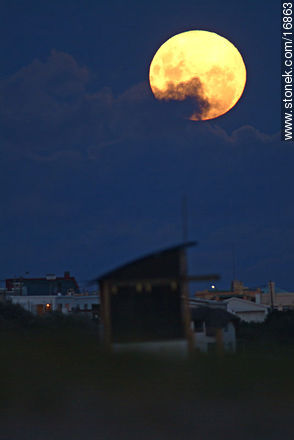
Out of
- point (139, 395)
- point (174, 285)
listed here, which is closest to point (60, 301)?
point (174, 285)

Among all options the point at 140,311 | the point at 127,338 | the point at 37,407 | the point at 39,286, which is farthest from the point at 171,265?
the point at 39,286

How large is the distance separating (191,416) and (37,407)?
1.81 m

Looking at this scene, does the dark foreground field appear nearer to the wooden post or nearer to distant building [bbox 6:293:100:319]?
the wooden post

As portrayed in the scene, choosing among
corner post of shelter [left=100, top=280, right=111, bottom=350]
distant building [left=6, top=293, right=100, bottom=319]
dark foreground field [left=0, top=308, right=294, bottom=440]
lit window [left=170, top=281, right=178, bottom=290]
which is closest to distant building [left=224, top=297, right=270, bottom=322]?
distant building [left=6, top=293, right=100, bottom=319]

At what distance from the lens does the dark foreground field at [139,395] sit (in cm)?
695

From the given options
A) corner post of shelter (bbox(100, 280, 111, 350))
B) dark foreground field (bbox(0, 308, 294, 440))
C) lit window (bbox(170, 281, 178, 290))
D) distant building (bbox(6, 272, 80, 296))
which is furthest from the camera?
distant building (bbox(6, 272, 80, 296))

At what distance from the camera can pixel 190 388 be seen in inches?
324

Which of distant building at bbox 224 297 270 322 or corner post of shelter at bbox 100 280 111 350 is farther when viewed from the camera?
distant building at bbox 224 297 270 322

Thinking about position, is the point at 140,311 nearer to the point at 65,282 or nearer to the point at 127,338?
the point at 127,338

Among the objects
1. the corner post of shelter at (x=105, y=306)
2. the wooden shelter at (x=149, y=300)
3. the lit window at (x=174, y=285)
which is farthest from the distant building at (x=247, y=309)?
the corner post of shelter at (x=105, y=306)

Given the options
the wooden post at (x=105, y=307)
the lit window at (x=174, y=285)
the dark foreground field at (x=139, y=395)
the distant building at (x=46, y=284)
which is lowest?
the dark foreground field at (x=139, y=395)

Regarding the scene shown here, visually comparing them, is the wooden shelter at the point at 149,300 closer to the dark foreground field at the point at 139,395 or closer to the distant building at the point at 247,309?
the dark foreground field at the point at 139,395

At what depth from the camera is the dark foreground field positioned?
6953mm

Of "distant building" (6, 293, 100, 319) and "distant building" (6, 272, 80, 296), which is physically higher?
"distant building" (6, 272, 80, 296)
